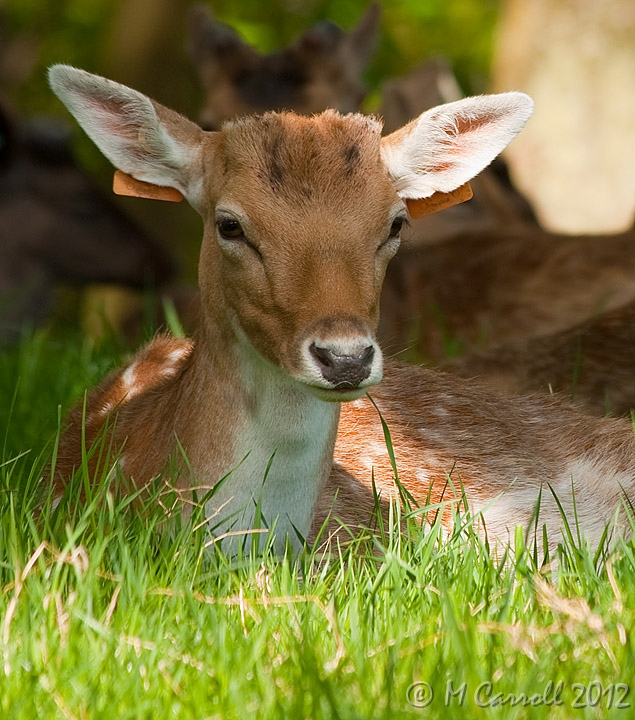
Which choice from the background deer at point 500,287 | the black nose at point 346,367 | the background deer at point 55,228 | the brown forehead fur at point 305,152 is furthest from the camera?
the background deer at point 55,228

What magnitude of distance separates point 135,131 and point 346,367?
1.04 meters

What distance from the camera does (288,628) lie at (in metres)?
2.72

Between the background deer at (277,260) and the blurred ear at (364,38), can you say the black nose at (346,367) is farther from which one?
the blurred ear at (364,38)

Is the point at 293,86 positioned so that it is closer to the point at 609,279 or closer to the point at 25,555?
the point at 609,279

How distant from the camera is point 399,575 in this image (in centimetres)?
299

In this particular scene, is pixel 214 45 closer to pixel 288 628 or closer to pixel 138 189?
pixel 138 189

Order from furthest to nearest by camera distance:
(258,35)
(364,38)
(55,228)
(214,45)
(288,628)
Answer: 1. (258,35)
2. (55,228)
3. (364,38)
4. (214,45)
5. (288,628)

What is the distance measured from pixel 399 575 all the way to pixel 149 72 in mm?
8994

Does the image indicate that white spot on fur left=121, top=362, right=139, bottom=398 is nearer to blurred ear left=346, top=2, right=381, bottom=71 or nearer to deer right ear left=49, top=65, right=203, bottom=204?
deer right ear left=49, top=65, right=203, bottom=204

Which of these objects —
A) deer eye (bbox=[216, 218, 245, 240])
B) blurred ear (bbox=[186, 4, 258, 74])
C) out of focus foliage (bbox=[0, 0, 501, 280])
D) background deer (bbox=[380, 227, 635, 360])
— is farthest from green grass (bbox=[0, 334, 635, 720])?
out of focus foliage (bbox=[0, 0, 501, 280])

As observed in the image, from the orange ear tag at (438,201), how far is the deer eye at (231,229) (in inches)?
25.7

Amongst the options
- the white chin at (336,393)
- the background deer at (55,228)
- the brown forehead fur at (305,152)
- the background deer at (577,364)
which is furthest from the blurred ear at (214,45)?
the white chin at (336,393)

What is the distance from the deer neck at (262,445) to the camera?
3.42m

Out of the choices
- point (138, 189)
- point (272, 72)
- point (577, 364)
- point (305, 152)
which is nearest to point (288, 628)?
point (305, 152)
